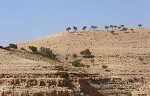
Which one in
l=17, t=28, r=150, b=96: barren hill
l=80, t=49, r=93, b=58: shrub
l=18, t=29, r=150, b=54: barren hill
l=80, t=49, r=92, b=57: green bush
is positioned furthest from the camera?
l=18, t=29, r=150, b=54: barren hill

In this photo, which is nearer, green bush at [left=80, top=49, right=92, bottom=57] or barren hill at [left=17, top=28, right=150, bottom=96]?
barren hill at [left=17, top=28, right=150, bottom=96]

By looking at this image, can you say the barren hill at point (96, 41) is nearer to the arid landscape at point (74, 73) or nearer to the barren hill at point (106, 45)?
the barren hill at point (106, 45)

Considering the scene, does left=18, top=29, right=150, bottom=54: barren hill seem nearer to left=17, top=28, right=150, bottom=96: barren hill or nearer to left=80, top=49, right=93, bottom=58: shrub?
left=17, top=28, right=150, bottom=96: barren hill

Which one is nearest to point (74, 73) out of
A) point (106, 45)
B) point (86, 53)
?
point (86, 53)

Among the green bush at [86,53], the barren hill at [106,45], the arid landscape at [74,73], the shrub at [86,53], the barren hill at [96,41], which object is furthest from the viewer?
the barren hill at [96,41]

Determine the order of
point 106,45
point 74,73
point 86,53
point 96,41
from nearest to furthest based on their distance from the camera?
point 74,73 < point 86,53 < point 106,45 < point 96,41

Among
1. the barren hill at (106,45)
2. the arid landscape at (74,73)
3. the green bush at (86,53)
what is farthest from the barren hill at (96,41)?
the green bush at (86,53)

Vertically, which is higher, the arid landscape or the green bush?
the green bush

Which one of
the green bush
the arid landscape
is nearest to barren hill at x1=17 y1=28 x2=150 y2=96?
the arid landscape

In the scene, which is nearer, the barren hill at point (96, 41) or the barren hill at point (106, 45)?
the barren hill at point (106, 45)

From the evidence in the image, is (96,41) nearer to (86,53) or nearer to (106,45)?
(106,45)

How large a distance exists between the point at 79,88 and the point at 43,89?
8183 mm

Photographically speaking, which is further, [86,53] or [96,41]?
[96,41]

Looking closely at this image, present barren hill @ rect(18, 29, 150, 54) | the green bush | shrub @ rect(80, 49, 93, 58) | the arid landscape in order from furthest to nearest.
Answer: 1. barren hill @ rect(18, 29, 150, 54)
2. the green bush
3. shrub @ rect(80, 49, 93, 58)
4. the arid landscape
